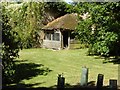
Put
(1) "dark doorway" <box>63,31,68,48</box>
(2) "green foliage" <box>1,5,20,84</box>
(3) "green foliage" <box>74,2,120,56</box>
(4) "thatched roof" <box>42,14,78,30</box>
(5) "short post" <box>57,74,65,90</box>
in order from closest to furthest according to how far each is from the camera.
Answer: (5) "short post" <box>57,74,65,90</box>, (2) "green foliage" <box>1,5,20,84</box>, (3) "green foliage" <box>74,2,120,56</box>, (4) "thatched roof" <box>42,14,78,30</box>, (1) "dark doorway" <box>63,31,68,48</box>

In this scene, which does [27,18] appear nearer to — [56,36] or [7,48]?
[56,36]

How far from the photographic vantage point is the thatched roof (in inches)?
1419

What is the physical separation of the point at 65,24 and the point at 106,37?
1588cm

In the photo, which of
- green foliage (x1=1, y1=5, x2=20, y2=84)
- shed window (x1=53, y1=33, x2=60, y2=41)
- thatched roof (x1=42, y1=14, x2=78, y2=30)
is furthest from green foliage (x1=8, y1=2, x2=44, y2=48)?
green foliage (x1=1, y1=5, x2=20, y2=84)

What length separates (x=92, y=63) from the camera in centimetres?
2236

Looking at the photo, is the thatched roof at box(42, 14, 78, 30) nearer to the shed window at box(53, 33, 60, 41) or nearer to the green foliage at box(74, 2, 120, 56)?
the shed window at box(53, 33, 60, 41)

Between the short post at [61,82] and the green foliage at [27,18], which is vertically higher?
the green foliage at [27,18]

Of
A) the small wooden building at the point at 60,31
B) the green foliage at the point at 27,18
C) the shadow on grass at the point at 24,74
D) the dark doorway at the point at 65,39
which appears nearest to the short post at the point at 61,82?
the shadow on grass at the point at 24,74

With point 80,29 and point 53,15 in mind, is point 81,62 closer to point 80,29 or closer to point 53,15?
point 80,29

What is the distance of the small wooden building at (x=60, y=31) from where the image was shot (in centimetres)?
3616

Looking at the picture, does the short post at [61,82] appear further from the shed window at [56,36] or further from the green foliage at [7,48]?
the shed window at [56,36]

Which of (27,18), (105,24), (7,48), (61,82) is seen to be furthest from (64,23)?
(61,82)

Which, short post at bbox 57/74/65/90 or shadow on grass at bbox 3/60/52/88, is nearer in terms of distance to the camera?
short post at bbox 57/74/65/90

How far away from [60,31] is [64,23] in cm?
111
